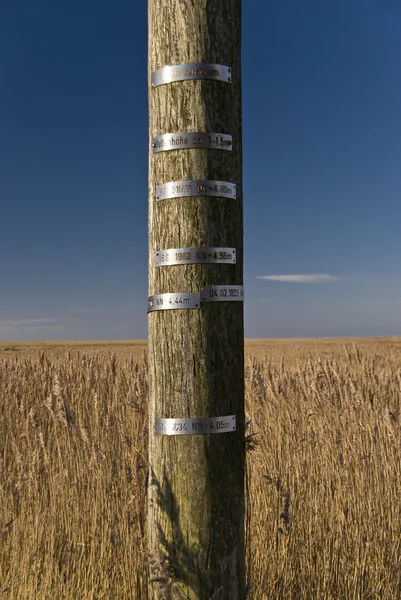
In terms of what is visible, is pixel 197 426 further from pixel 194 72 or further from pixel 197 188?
pixel 194 72

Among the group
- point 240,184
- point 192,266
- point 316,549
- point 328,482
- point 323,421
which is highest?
point 240,184

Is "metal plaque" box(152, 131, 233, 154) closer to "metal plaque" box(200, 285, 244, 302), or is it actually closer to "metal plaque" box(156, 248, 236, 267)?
"metal plaque" box(156, 248, 236, 267)

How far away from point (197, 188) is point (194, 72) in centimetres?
46

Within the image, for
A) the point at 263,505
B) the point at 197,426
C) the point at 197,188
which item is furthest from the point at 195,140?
the point at 263,505

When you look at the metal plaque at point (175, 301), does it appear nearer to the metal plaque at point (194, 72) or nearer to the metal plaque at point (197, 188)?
the metal plaque at point (197, 188)

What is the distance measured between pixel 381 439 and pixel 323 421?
0.47 m

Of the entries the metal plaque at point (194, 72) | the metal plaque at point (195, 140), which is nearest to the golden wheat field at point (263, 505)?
the metal plaque at point (195, 140)

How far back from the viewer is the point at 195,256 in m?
2.39

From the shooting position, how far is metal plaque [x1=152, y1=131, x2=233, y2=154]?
7.93 ft

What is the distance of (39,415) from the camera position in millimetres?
6164

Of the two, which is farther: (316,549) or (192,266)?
(316,549)

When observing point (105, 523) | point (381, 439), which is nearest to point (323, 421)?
point (381, 439)

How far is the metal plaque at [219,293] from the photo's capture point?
2387 mm

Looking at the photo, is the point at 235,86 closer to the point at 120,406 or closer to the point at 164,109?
the point at 164,109
